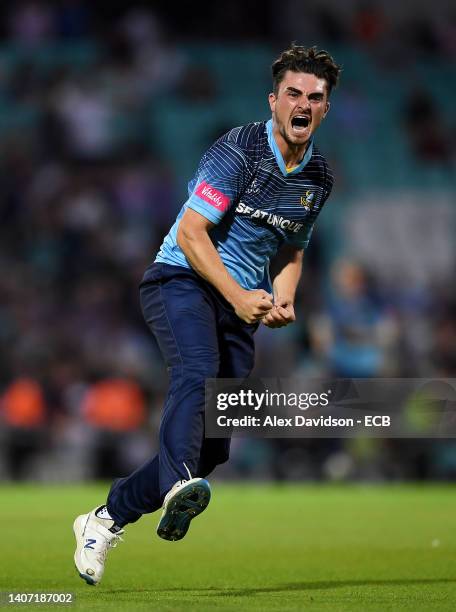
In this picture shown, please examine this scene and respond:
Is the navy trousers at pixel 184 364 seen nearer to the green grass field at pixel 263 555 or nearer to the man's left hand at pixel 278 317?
the man's left hand at pixel 278 317

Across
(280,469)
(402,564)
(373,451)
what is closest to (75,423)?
(280,469)

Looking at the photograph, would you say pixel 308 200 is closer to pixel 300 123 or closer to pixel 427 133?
pixel 300 123

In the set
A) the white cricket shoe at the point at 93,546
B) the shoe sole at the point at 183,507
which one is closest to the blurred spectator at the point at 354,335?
the white cricket shoe at the point at 93,546

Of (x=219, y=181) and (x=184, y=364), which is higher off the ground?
(x=219, y=181)

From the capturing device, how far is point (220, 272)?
17.1ft

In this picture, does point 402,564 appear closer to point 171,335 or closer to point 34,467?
point 171,335

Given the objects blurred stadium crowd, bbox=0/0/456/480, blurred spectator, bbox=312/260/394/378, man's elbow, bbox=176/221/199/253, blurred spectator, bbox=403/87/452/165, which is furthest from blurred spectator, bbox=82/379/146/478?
man's elbow, bbox=176/221/199/253

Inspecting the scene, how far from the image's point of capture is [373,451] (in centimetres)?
1265

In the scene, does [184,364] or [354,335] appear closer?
[184,364]

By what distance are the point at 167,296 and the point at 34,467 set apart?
792 centimetres

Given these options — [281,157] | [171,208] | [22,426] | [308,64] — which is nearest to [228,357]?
[281,157]

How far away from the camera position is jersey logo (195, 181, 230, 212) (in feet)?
17.4

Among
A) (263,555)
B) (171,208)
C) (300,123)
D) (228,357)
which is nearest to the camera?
(300,123)

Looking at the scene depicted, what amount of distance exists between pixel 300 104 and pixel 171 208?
10.8 meters
